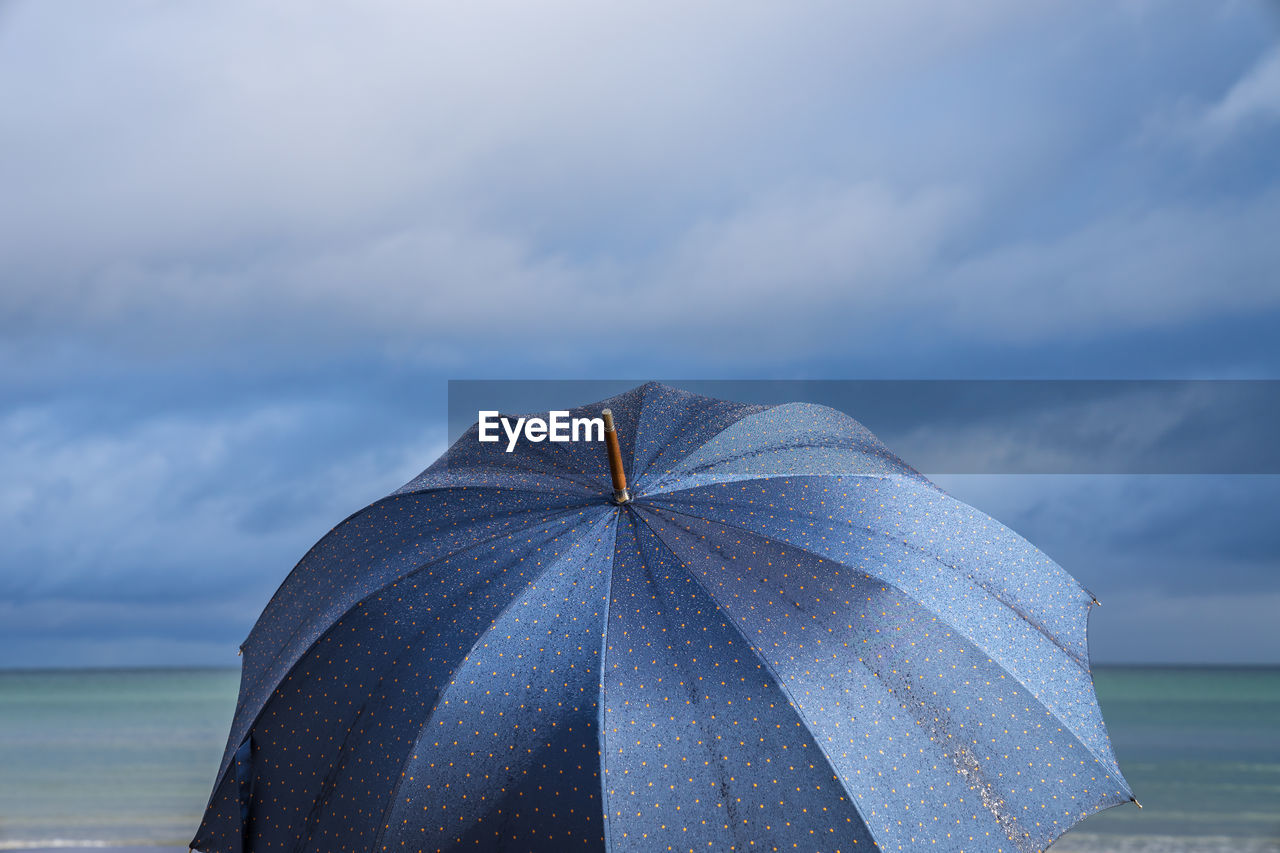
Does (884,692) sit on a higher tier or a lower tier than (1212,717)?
higher

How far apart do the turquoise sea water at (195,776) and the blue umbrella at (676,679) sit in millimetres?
2431

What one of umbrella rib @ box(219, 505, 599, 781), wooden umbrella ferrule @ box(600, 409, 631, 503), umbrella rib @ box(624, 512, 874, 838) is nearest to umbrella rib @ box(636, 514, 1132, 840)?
umbrella rib @ box(624, 512, 874, 838)

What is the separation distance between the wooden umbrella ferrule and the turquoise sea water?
3.11 m

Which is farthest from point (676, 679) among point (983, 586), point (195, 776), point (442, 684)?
point (195, 776)

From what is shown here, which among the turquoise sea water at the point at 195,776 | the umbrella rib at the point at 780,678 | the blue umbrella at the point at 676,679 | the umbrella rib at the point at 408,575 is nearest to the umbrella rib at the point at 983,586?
the blue umbrella at the point at 676,679

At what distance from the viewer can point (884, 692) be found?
2.13 meters

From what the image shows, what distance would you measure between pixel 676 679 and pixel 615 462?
0.55 meters

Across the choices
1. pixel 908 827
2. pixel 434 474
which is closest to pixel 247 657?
pixel 434 474

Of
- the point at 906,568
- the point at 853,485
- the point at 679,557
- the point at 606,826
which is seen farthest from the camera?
the point at 853,485

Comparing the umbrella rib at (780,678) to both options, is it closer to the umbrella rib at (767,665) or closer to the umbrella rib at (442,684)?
the umbrella rib at (767,665)

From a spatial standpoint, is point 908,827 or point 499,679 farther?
point 499,679

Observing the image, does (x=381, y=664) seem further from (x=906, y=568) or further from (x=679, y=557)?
(x=906, y=568)

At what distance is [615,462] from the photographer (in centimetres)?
240

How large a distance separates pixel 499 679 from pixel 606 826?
15.1 inches
